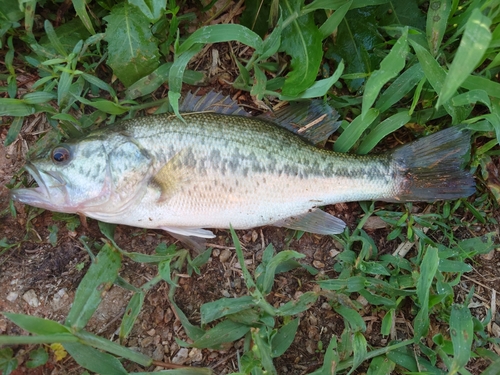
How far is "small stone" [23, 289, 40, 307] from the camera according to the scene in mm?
2797

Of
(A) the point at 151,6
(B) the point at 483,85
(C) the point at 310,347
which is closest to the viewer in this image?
(A) the point at 151,6

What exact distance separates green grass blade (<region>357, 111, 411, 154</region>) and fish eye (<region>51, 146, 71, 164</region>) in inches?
82.9

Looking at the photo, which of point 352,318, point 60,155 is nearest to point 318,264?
point 352,318

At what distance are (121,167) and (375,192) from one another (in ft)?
5.88

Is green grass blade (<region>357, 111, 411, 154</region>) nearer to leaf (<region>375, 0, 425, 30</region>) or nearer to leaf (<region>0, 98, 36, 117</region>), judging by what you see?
leaf (<region>375, 0, 425, 30</region>)

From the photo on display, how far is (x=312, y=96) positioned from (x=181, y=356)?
6.67ft

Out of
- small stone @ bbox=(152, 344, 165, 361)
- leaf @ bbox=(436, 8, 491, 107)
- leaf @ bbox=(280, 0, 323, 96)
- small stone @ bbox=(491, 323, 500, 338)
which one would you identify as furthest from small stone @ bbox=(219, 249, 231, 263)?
small stone @ bbox=(491, 323, 500, 338)

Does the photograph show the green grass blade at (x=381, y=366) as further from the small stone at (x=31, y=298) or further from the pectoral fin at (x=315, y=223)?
the small stone at (x=31, y=298)

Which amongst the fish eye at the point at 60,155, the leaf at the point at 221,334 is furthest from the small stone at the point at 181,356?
the fish eye at the point at 60,155

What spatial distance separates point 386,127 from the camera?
2977 millimetres

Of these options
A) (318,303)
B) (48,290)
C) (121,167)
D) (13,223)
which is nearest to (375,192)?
(318,303)

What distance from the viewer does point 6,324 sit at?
2701 millimetres

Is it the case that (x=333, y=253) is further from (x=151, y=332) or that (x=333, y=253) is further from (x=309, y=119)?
(x=151, y=332)

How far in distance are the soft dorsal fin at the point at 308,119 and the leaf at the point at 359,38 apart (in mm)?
396
